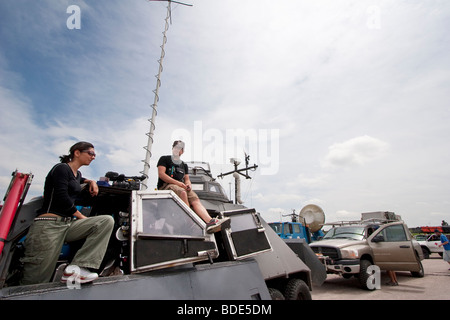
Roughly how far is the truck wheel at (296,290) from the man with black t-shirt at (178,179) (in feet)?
6.26

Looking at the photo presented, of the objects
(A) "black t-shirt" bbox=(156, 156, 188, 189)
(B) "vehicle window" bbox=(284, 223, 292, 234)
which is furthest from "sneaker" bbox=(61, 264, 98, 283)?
(B) "vehicle window" bbox=(284, 223, 292, 234)

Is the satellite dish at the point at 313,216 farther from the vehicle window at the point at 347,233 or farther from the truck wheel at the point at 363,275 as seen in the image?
the truck wheel at the point at 363,275

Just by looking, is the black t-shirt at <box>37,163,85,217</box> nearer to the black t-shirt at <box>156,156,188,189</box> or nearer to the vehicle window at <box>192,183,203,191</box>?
the black t-shirt at <box>156,156,188,189</box>

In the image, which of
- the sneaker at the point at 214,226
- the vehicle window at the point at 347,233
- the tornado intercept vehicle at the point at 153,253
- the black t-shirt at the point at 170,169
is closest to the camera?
the tornado intercept vehicle at the point at 153,253

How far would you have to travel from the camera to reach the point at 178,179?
388cm

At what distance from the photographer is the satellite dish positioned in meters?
18.2

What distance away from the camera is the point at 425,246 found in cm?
1766

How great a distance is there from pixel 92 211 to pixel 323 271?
173 inches

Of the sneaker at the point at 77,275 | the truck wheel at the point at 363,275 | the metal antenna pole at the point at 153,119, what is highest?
the metal antenna pole at the point at 153,119

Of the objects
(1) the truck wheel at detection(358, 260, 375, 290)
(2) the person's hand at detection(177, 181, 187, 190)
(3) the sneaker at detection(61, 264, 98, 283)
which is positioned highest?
(2) the person's hand at detection(177, 181, 187, 190)

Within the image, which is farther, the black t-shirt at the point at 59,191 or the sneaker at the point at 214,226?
the sneaker at the point at 214,226

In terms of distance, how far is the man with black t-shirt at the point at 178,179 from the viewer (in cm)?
340

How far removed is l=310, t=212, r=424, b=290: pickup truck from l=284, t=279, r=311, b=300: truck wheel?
405cm

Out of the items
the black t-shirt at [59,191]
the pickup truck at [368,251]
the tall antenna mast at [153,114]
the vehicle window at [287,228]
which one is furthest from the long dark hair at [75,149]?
the vehicle window at [287,228]
